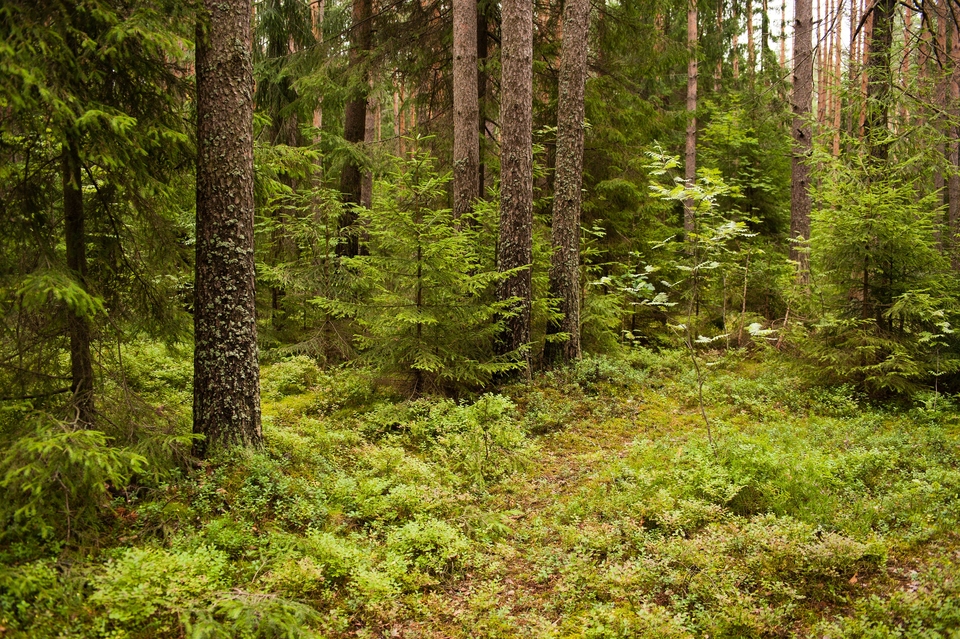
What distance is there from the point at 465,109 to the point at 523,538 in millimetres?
8167

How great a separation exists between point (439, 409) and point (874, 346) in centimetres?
659

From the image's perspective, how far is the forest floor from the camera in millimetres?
3707

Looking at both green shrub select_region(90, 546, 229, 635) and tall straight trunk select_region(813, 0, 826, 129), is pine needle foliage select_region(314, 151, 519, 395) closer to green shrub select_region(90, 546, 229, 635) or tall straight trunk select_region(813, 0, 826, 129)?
green shrub select_region(90, 546, 229, 635)

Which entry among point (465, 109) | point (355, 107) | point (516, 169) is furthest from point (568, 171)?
point (355, 107)

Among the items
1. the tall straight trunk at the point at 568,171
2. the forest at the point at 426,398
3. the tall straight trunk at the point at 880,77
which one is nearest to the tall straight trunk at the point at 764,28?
the tall straight trunk at the point at 880,77

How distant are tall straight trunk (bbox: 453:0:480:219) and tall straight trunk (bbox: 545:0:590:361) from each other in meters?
1.64

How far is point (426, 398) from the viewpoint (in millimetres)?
8227

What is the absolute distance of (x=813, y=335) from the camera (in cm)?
940

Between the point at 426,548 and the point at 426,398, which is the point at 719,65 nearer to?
the point at 426,398

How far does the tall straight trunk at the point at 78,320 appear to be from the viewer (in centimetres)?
477

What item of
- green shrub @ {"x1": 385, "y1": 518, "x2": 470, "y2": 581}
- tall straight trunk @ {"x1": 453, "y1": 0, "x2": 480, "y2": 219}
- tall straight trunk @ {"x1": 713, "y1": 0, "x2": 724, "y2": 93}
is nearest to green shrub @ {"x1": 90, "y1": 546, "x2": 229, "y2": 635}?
green shrub @ {"x1": 385, "y1": 518, "x2": 470, "y2": 581}

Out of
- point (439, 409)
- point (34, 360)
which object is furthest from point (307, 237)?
point (34, 360)

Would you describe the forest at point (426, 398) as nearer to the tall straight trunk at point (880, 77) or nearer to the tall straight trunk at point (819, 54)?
the tall straight trunk at point (880, 77)

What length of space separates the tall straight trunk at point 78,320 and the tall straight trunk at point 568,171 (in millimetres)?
7013
